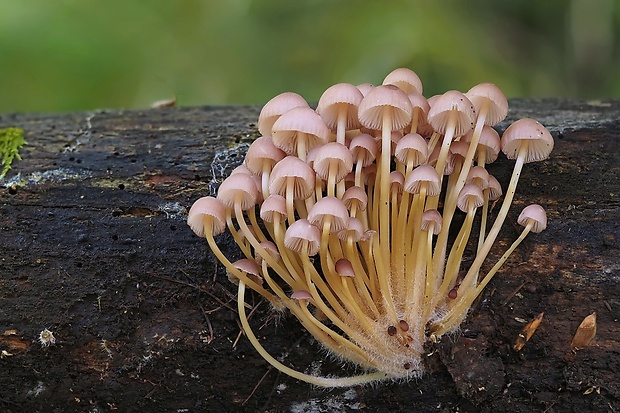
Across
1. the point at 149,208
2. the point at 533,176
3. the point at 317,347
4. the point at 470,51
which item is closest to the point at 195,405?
the point at 317,347

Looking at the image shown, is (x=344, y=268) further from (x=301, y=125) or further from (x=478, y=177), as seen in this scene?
(x=478, y=177)

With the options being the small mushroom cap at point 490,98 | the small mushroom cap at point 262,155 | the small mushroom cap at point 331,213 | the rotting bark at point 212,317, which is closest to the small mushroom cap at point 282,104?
the small mushroom cap at point 262,155

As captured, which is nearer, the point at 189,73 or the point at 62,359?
the point at 62,359

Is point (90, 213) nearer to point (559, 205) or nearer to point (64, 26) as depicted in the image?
point (559, 205)

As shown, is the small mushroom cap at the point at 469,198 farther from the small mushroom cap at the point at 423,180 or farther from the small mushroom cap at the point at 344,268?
the small mushroom cap at the point at 344,268

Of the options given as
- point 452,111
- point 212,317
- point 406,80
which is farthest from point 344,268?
point 406,80
